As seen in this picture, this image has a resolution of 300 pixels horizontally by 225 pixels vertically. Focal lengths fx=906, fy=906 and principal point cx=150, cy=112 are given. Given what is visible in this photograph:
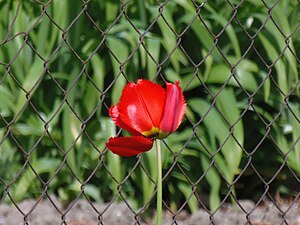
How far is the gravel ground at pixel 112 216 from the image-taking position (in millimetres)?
3541

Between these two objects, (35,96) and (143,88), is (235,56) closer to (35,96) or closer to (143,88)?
(35,96)

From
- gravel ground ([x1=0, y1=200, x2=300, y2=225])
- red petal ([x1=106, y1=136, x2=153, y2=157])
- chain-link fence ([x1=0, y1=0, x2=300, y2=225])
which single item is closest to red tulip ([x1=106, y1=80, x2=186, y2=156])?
red petal ([x1=106, y1=136, x2=153, y2=157])

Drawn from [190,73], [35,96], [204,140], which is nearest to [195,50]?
[190,73]

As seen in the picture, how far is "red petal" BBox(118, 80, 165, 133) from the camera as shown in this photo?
5.45 feet

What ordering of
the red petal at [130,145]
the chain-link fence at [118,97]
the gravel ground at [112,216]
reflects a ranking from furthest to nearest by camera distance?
the chain-link fence at [118,97] → the gravel ground at [112,216] → the red petal at [130,145]

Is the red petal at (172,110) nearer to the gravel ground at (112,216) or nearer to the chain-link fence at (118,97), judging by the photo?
the gravel ground at (112,216)

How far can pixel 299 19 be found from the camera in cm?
413

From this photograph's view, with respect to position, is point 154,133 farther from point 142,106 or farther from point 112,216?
point 112,216

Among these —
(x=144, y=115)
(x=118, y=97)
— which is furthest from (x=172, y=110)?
(x=118, y=97)

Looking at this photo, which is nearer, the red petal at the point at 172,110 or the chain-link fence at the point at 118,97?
A: the red petal at the point at 172,110

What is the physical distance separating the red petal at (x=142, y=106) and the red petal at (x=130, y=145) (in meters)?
0.04

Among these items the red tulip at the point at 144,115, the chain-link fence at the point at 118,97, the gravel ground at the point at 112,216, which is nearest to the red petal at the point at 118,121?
the red tulip at the point at 144,115

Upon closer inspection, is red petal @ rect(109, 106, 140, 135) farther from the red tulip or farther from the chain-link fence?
the chain-link fence

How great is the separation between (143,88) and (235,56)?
96.5 inches
